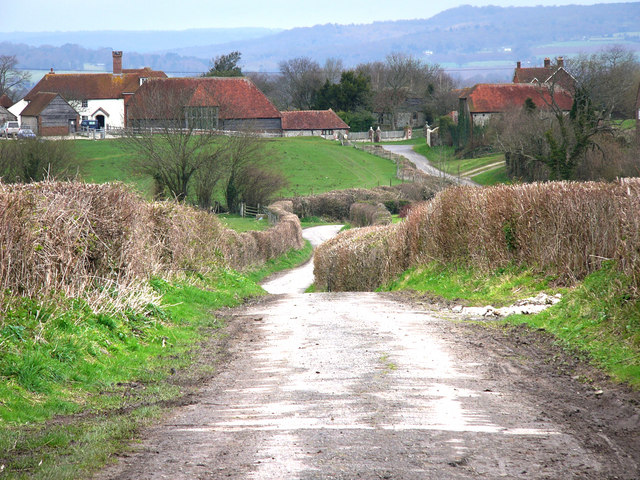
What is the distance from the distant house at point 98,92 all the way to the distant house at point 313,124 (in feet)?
67.1

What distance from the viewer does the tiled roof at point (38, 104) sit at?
3588 inches

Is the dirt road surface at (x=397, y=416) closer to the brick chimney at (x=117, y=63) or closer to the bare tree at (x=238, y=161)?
the bare tree at (x=238, y=161)

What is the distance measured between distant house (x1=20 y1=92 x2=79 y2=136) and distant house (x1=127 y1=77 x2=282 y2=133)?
12.7 metres

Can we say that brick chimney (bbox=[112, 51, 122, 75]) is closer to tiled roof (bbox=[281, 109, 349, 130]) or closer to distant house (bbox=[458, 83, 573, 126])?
tiled roof (bbox=[281, 109, 349, 130])

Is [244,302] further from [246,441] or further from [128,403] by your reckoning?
[246,441]

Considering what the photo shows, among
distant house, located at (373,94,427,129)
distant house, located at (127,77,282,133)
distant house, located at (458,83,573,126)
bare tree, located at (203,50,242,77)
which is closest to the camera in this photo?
distant house, located at (127,77,282,133)

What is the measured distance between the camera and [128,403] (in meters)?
8.27

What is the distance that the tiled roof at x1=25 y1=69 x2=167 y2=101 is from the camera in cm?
9994

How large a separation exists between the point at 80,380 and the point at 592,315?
7928mm

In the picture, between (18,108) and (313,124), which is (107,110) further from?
(313,124)

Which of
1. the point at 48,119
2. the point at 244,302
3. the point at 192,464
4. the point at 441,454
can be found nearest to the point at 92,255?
the point at 244,302

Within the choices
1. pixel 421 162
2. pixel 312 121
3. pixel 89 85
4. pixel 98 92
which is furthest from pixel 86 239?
pixel 89 85

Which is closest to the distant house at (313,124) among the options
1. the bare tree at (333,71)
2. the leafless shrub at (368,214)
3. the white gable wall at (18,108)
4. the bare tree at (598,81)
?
the white gable wall at (18,108)

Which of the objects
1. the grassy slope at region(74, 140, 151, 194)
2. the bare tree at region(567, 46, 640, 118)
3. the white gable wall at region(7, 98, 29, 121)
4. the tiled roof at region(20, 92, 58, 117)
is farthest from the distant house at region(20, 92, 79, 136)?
the bare tree at region(567, 46, 640, 118)
